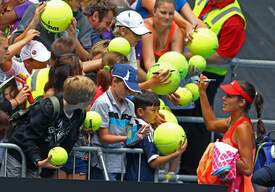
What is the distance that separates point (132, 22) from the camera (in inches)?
586

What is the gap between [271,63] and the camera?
1562cm

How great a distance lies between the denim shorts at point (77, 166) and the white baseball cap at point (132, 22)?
65.4 inches

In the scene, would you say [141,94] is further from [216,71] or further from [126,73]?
[216,71]

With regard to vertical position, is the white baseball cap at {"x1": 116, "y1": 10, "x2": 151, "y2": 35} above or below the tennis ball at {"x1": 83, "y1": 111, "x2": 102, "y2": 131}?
above

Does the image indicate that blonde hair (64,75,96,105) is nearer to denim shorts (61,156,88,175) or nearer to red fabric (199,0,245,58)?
denim shorts (61,156,88,175)

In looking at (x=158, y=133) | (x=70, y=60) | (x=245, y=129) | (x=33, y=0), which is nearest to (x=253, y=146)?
(x=245, y=129)

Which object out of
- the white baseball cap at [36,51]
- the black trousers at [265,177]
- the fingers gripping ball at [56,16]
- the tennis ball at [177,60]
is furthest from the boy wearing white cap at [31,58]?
the black trousers at [265,177]

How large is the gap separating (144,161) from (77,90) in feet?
3.83

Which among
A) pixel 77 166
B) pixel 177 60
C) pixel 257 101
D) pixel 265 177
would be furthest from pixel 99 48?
pixel 265 177

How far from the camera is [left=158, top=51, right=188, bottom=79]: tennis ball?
47.9ft

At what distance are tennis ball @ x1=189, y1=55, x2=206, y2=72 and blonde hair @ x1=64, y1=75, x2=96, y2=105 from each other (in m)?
1.83

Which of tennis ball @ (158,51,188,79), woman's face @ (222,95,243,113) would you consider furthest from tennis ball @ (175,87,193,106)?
woman's face @ (222,95,243,113)

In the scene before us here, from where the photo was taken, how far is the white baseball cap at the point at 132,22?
14852 millimetres

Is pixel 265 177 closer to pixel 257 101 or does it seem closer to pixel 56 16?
pixel 257 101
